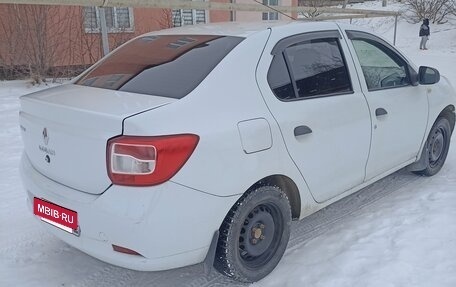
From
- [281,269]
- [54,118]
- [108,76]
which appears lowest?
[281,269]

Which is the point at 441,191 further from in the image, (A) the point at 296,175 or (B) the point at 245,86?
(B) the point at 245,86

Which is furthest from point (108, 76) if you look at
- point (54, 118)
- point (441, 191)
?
point (441, 191)

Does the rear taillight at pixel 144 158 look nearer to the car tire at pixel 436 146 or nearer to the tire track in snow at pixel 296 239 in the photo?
the tire track in snow at pixel 296 239

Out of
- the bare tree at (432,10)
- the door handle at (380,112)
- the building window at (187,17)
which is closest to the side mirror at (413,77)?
the door handle at (380,112)

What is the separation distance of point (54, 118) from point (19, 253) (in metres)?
1.29

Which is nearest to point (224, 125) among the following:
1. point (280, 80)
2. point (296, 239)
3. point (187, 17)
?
point (280, 80)

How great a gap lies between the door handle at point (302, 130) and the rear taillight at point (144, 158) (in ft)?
2.95

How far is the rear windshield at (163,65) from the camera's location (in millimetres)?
2566

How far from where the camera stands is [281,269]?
293cm

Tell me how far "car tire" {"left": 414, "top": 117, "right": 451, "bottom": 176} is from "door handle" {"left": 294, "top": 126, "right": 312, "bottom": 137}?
204cm

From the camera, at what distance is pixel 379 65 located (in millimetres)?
3834

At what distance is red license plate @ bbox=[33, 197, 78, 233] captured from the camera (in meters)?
2.38

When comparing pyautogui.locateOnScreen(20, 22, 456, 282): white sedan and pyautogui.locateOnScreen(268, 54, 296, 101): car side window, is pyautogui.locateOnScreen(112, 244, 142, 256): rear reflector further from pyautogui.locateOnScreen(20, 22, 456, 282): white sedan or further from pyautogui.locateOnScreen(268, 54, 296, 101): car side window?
pyautogui.locateOnScreen(268, 54, 296, 101): car side window

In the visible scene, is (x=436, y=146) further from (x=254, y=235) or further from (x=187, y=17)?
(x=187, y=17)
